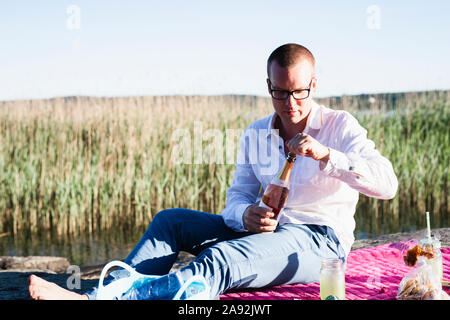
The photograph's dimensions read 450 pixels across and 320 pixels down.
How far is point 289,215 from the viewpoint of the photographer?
238 cm

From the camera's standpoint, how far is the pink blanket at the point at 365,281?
2.29 meters

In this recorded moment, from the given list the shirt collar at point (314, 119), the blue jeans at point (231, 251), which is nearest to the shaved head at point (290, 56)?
the shirt collar at point (314, 119)

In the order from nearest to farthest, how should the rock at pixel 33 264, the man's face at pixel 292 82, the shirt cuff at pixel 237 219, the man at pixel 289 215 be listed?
1. the man at pixel 289 215
2. the man's face at pixel 292 82
3. the shirt cuff at pixel 237 219
4. the rock at pixel 33 264

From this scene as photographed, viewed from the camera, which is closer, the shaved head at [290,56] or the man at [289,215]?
the man at [289,215]

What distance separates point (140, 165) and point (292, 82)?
406cm

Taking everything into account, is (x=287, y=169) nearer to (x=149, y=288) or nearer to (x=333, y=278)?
(x=333, y=278)

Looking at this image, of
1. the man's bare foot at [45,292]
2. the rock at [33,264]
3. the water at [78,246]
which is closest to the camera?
the man's bare foot at [45,292]

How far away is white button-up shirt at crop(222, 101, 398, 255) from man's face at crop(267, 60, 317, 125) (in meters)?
0.12

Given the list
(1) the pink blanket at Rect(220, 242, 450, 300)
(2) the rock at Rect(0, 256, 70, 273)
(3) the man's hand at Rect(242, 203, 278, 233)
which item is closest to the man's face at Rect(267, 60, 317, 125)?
(3) the man's hand at Rect(242, 203, 278, 233)

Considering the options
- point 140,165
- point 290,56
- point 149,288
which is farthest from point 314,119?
point 140,165

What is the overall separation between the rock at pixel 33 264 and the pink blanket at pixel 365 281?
7.41ft

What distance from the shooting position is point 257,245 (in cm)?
216

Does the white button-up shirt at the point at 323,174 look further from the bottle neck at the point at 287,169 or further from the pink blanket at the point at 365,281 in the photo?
the pink blanket at the point at 365,281
